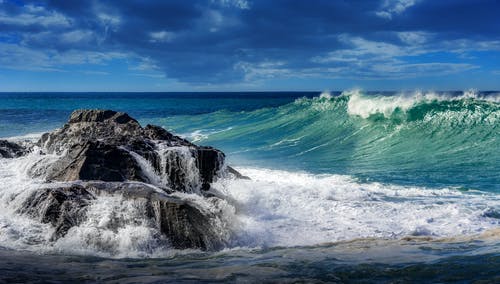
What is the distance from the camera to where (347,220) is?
10.1 meters

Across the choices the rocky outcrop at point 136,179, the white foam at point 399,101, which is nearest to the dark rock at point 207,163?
the rocky outcrop at point 136,179

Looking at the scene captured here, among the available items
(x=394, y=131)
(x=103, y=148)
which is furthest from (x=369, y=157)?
(x=103, y=148)

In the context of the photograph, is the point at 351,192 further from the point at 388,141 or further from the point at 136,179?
the point at 388,141

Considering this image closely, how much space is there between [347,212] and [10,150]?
9898mm

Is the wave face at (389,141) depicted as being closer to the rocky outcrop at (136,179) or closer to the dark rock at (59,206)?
the rocky outcrop at (136,179)

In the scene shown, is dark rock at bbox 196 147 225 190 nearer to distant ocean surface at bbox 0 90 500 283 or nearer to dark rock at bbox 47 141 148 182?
distant ocean surface at bbox 0 90 500 283

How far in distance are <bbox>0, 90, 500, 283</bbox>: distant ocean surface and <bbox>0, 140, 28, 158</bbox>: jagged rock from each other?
1165 mm

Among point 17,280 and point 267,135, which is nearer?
point 17,280

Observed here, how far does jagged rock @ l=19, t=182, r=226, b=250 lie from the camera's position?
792cm

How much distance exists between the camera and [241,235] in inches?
340

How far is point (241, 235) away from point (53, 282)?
361 centimetres

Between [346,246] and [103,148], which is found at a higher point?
[103,148]

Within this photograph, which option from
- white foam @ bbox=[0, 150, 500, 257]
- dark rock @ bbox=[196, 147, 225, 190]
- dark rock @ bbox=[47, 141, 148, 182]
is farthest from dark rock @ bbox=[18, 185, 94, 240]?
dark rock @ bbox=[196, 147, 225, 190]

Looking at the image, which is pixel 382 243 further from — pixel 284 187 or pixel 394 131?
pixel 394 131
